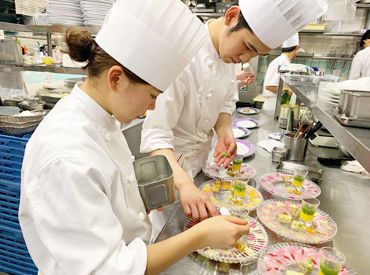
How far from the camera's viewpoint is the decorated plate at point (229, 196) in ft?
4.50

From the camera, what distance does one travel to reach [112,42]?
86 cm

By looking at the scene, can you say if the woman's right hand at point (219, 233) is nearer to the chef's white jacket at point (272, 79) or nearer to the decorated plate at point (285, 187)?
the decorated plate at point (285, 187)

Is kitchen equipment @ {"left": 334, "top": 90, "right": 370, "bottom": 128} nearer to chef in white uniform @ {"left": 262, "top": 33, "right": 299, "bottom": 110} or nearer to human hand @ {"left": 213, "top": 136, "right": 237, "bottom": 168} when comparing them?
human hand @ {"left": 213, "top": 136, "right": 237, "bottom": 168}

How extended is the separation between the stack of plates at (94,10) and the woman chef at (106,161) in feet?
4.75

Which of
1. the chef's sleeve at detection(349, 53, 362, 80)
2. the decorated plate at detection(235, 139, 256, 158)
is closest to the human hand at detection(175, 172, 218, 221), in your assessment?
the decorated plate at detection(235, 139, 256, 158)

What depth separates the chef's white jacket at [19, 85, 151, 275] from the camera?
0.71 m

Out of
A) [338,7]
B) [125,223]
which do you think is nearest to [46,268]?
[125,223]

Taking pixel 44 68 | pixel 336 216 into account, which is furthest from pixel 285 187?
pixel 44 68

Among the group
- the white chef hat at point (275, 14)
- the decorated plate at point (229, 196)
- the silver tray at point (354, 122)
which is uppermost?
the white chef hat at point (275, 14)

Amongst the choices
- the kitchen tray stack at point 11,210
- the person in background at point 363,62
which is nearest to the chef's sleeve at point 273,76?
the person in background at point 363,62

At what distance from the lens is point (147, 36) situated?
89cm

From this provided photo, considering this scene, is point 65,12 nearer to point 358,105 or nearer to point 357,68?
point 358,105

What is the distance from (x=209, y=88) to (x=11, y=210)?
1753mm

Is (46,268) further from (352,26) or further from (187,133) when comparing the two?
(352,26)
